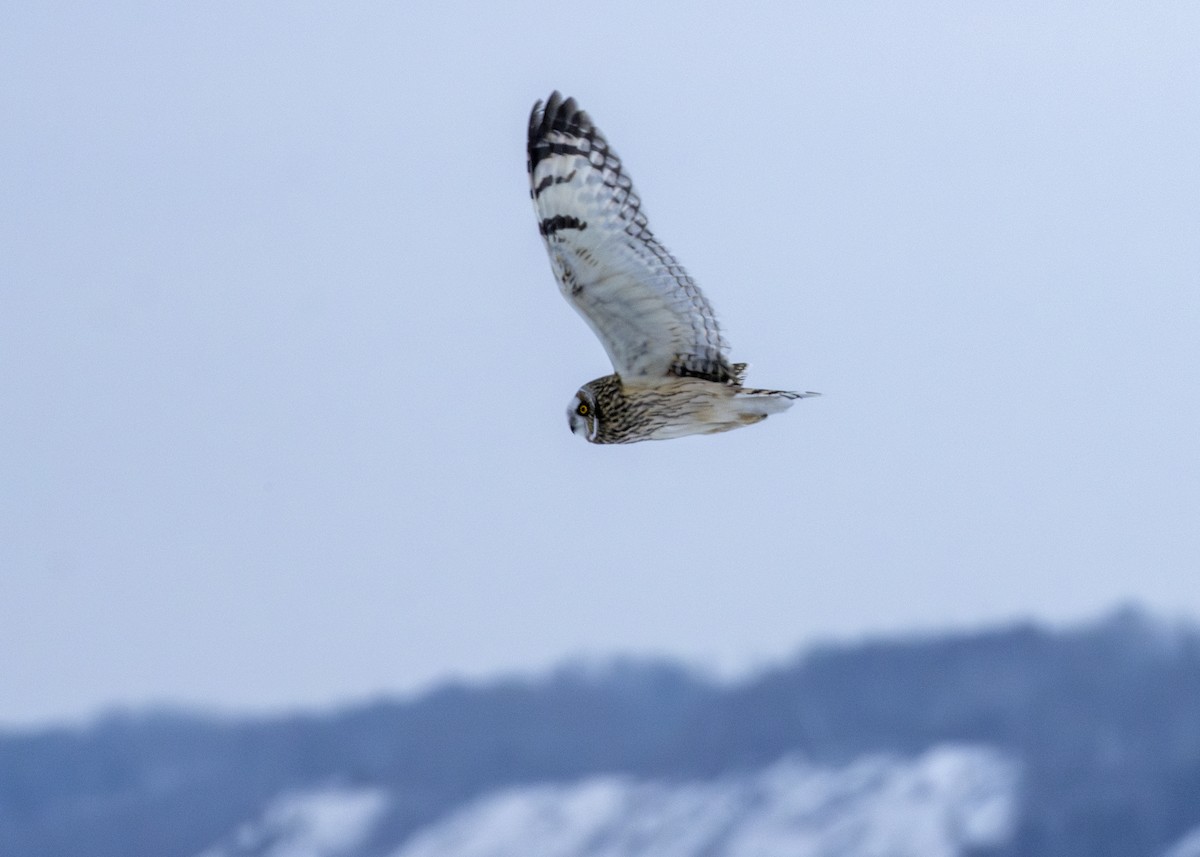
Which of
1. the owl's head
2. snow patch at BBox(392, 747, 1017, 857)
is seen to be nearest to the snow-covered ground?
snow patch at BBox(392, 747, 1017, 857)

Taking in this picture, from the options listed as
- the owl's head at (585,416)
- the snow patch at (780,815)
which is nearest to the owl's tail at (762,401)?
the owl's head at (585,416)

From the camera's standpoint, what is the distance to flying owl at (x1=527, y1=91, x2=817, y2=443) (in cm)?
382

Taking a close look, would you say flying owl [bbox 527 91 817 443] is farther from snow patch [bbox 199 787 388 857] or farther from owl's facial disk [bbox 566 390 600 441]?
snow patch [bbox 199 787 388 857]

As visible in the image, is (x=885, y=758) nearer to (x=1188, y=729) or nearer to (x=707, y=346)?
(x=1188, y=729)

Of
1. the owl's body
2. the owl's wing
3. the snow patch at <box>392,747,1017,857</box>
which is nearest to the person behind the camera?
the owl's wing

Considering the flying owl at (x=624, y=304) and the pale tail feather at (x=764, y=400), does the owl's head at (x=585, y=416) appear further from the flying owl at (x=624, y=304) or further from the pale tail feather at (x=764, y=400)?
the pale tail feather at (x=764, y=400)

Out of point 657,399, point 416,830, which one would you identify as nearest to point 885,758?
point 416,830

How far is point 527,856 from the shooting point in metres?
14.0

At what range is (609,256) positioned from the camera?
150 inches

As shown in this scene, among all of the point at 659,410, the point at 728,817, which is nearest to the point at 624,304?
the point at 659,410

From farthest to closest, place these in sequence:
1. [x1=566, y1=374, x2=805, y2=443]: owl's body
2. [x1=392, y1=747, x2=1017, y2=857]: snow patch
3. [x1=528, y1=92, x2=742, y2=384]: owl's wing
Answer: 1. [x1=392, y1=747, x2=1017, y2=857]: snow patch
2. [x1=566, y1=374, x2=805, y2=443]: owl's body
3. [x1=528, y1=92, x2=742, y2=384]: owl's wing

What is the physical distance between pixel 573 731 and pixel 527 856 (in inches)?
55.6

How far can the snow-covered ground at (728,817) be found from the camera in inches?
555

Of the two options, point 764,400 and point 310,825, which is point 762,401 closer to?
point 764,400
